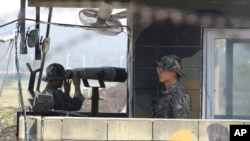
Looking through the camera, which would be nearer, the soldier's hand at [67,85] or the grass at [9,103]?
the grass at [9,103]

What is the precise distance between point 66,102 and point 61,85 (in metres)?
0.21

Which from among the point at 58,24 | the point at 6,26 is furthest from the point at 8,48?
the point at 58,24

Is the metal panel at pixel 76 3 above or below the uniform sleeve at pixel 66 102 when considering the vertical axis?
above

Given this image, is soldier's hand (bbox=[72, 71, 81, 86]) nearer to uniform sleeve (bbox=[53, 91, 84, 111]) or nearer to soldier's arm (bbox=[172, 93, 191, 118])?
Result: uniform sleeve (bbox=[53, 91, 84, 111])

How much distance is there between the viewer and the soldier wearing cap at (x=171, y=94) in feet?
17.4

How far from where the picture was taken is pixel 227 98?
20.5 ft

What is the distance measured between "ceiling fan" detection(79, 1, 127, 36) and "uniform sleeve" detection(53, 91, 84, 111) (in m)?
0.80

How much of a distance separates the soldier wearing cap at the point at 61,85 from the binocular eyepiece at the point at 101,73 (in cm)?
6

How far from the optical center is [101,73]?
6.21 m

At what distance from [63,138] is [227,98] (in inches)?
111

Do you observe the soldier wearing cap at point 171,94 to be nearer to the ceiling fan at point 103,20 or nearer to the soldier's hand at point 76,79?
the ceiling fan at point 103,20

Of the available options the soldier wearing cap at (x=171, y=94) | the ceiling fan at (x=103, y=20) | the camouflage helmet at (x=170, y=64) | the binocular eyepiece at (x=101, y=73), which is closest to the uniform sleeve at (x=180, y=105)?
the soldier wearing cap at (x=171, y=94)

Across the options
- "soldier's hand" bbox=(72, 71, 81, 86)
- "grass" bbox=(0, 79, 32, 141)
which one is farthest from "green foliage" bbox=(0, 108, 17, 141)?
"soldier's hand" bbox=(72, 71, 81, 86)

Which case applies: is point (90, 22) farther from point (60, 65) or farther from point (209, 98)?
point (209, 98)
